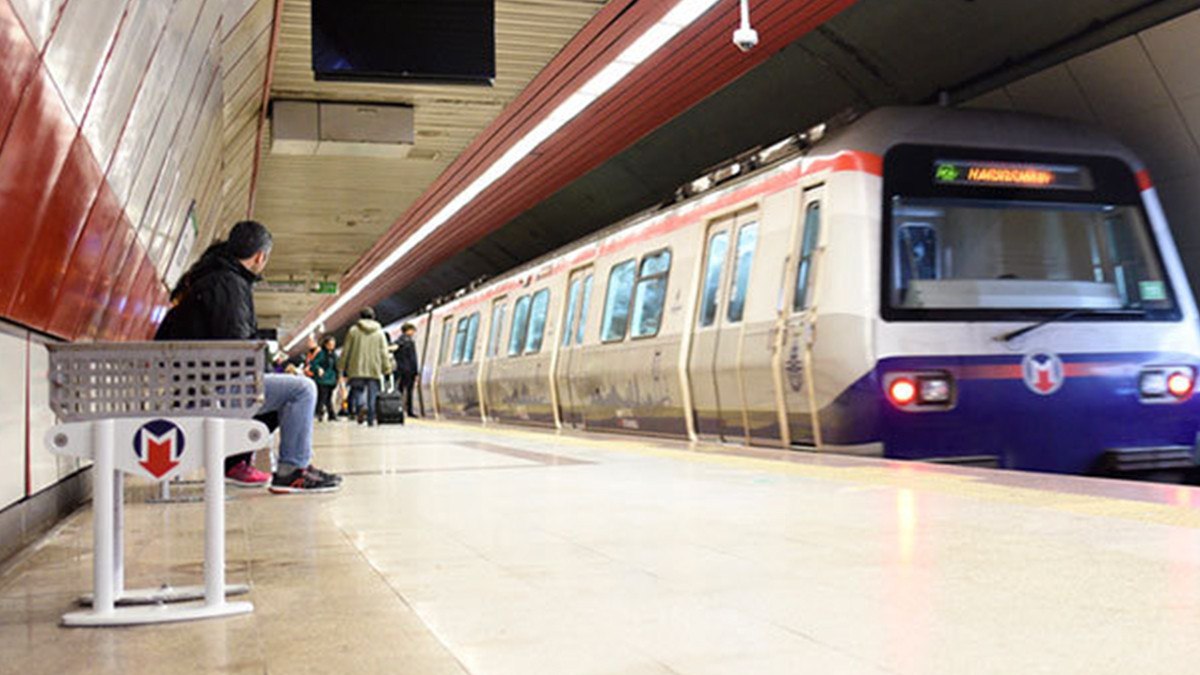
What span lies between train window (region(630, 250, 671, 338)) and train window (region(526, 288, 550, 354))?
10.9 feet

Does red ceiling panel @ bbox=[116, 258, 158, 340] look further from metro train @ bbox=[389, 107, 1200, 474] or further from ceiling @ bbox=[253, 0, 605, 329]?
metro train @ bbox=[389, 107, 1200, 474]

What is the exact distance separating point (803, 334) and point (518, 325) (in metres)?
8.58

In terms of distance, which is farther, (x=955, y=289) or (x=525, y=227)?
(x=525, y=227)

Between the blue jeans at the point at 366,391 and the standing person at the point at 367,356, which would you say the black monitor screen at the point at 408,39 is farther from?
the blue jeans at the point at 366,391

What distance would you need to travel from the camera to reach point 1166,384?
7492 millimetres

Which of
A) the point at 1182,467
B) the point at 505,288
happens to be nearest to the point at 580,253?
A: the point at 505,288

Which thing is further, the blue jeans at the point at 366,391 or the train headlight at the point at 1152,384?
the blue jeans at the point at 366,391

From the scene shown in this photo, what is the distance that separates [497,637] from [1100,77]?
8.95 meters

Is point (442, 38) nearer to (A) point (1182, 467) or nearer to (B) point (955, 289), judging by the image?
(B) point (955, 289)

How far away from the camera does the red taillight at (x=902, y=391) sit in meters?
7.06

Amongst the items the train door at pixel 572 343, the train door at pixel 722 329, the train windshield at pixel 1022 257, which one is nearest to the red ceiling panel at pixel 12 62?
the train windshield at pixel 1022 257

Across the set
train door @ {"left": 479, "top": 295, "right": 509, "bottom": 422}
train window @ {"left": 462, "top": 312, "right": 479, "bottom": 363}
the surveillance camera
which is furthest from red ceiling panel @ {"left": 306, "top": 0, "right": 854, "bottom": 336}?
train window @ {"left": 462, "top": 312, "right": 479, "bottom": 363}

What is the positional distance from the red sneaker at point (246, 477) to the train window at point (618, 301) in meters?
5.29

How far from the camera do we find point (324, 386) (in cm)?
2012
